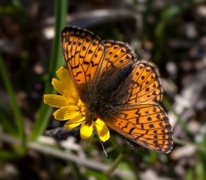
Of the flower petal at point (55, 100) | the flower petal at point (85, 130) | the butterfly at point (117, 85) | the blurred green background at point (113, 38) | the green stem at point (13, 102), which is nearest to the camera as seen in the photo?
the butterfly at point (117, 85)

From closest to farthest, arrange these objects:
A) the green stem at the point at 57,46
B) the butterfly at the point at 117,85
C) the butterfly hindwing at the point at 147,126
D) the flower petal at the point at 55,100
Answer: the butterfly hindwing at the point at 147,126 → the butterfly at the point at 117,85 → the flower petal at the point at 55,100 → the green stem at the point at 57,46

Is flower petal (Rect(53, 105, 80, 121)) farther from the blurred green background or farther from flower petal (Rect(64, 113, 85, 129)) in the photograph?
the blurred green background

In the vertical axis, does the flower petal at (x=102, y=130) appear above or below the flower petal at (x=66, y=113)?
below

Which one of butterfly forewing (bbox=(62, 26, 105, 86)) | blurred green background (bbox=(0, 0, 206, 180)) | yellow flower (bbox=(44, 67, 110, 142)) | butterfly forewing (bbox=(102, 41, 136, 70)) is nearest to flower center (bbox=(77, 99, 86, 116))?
yellow flower (bbox=(44, 67, 110, 142))

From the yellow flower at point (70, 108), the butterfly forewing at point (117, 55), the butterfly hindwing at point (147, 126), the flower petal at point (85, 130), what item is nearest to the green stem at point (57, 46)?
the yellow flower at point (70, 108)

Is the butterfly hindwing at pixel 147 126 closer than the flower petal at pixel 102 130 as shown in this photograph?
Yes

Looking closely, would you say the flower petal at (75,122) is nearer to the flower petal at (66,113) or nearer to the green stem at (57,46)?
the flower petal at (66,113)

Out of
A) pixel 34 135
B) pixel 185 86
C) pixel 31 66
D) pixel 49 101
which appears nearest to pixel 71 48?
pixel 49 101

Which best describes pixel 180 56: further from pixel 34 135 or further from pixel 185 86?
pixel 34 135
